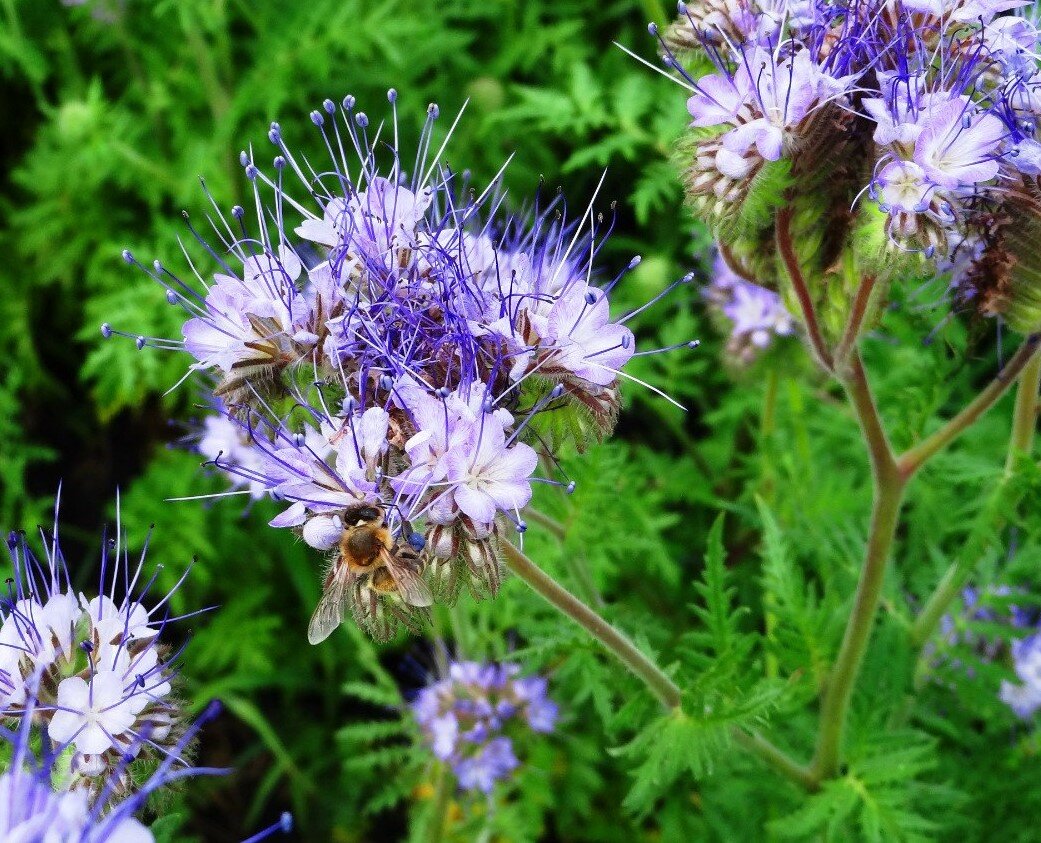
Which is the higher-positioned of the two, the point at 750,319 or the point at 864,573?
the point at 750,319

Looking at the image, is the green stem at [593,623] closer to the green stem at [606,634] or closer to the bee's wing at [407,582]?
the green stem at [606,634]

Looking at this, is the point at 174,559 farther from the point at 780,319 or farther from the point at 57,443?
the point at 780,319

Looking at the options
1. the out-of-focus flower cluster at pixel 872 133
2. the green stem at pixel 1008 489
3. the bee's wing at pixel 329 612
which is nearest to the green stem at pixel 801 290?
the out-of-focus flower cluster at pixel 872 133

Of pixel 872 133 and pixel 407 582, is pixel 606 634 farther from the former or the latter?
pixel 872 133

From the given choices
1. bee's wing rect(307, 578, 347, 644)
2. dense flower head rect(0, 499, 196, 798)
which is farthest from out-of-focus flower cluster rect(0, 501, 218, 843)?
bee's wing rect(307, 578, 347, 644)

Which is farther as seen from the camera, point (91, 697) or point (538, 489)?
point (538, 489)

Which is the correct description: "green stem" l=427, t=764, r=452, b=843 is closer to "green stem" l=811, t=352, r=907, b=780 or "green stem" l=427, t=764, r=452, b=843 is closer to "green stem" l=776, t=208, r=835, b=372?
"green stem" l=811, t=352, r=907, b=780

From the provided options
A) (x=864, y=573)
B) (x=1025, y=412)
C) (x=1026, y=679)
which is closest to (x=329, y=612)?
(x=864, y=573)
